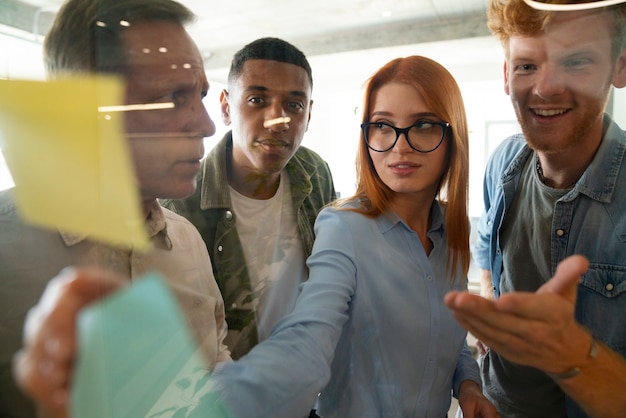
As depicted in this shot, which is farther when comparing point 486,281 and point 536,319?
point 486,281

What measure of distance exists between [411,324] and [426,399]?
0.13 metres

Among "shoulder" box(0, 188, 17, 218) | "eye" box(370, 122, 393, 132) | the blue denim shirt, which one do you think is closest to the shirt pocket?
the blue denim shirt

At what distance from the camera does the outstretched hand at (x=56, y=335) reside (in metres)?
0.49

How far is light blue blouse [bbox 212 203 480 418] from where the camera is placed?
20.9 inches

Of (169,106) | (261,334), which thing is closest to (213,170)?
(169,106)

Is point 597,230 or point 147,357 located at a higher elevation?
point 597,230

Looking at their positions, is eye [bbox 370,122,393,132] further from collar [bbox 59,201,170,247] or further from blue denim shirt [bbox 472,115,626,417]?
collar [bbox 59,201,170,247]

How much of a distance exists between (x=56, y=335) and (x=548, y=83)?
73 centimetres

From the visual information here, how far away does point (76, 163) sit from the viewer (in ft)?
1.75

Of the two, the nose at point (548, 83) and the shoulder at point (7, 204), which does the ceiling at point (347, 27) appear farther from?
the shoulder at point (7, 204)

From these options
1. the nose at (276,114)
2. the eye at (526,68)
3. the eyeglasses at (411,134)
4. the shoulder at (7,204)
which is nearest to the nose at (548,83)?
the eye at (526,68)

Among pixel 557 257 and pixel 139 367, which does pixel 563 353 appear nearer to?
pixel 557 257

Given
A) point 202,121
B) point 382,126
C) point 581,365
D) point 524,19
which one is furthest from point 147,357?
point 524,19

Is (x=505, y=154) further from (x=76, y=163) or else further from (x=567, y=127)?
(x=76, y=163)
